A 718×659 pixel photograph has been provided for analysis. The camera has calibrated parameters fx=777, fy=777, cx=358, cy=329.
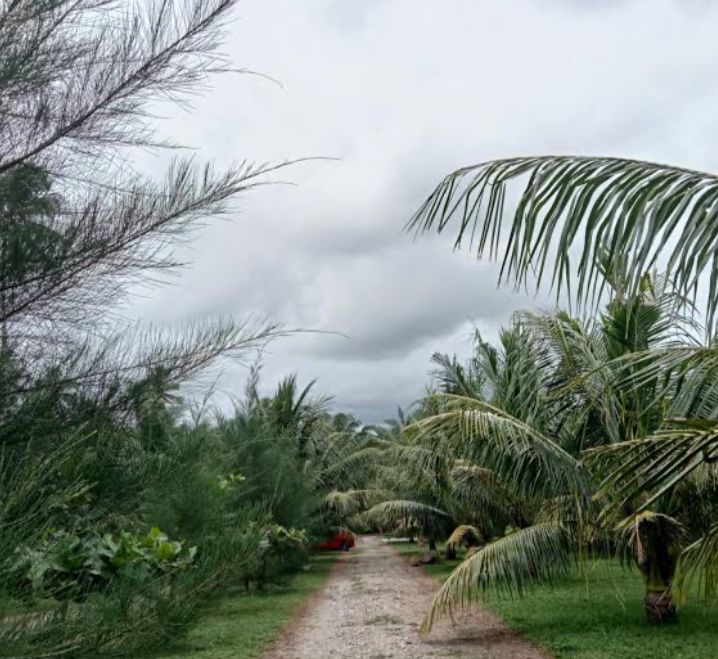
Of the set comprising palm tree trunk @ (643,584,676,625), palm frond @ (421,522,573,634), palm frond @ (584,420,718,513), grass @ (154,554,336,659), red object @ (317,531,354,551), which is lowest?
red object @ (317,531,354,551)

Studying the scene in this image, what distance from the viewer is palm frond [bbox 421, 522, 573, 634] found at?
31.7 ft

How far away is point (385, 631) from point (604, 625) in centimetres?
335

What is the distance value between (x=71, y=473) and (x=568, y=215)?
2.42 m

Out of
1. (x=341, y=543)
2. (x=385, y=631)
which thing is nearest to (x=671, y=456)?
(x=385, y=631)

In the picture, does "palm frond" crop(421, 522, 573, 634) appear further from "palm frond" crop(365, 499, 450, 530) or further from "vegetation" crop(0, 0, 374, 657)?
"palm frond" crop(365, 499, 450, 530)

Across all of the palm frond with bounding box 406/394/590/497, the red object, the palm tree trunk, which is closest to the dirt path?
the palm tree trunk

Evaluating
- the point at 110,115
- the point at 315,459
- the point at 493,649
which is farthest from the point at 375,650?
the point at 315,459

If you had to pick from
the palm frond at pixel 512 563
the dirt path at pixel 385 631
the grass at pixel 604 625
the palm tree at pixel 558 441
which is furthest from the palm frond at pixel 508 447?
the dirt path at pixel 385 631

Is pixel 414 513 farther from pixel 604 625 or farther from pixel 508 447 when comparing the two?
pixel 508 447

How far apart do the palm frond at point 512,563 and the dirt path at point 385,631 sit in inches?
35.9

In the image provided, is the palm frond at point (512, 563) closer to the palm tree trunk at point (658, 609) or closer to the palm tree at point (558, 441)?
the palm tree at point (558, 441)

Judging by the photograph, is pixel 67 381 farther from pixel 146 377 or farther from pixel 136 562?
pixel 136 562

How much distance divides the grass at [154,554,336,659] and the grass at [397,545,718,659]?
390 centimetres

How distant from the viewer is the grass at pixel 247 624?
1066 centimetres
